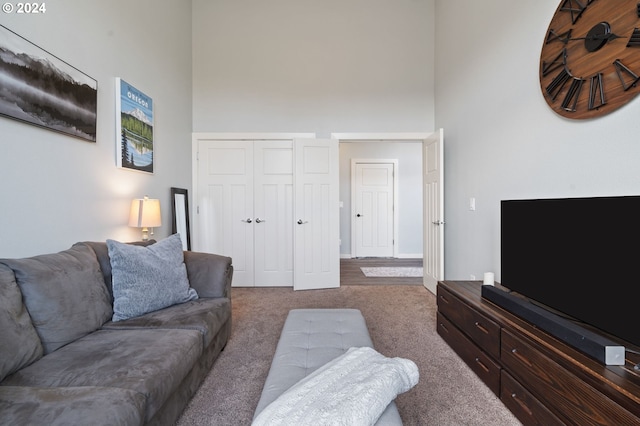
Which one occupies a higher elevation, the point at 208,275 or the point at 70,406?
the point at 208,275

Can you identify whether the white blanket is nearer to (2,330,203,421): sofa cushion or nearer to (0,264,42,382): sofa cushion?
(2,330,203,421): sofa cushion

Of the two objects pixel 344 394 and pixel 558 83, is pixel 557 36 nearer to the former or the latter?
pixel 558 83

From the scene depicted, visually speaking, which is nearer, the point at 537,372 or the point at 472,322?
the point at 537,372

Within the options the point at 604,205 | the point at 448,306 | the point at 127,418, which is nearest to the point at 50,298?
the point at 127,418

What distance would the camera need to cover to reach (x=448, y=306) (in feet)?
7.24

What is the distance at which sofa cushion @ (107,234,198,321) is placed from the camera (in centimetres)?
171

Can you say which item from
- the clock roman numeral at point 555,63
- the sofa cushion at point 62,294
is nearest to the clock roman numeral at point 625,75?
the clock roman numeral at point 555,63

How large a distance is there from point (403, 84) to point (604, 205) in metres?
3.22

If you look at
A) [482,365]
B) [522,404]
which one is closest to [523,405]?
[522,404]

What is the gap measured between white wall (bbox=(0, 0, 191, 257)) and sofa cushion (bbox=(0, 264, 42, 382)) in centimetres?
44

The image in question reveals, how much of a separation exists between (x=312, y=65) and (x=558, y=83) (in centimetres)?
297

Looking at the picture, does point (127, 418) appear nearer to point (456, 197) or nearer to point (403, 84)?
point (456, 197)

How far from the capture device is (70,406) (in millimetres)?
919

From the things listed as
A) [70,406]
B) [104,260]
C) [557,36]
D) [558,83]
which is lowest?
[70,406]
